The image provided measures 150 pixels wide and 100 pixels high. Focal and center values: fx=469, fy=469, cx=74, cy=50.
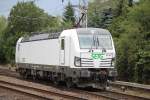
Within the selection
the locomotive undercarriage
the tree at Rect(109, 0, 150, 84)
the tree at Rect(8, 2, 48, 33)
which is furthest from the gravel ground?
the tree at Rect(8, 2, 48, 33)

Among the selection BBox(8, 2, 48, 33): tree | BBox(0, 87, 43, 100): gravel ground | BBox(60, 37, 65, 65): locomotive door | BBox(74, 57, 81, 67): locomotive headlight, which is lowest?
BBox(0, 87, 43, 100): gravel ground

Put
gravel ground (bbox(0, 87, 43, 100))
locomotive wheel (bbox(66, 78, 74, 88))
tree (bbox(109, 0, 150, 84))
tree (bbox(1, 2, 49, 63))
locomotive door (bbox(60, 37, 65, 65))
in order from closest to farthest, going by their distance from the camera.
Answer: gravel ground (bbox(0, 87, 43, 100)), locomotive wheel (bbox(66, 78, 74, 88)), locomotive door (bbox(60, 37, 65, 65)), tree (bbox(109, 0, 150, 84)), tree (bbox(1, 2, 49, 63))

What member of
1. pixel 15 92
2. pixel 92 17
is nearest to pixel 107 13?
pixel 92 17

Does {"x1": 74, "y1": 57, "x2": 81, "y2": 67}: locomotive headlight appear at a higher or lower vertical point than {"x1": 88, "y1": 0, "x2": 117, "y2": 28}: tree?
lower

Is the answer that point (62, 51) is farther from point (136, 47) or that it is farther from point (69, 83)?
point (136, 47)

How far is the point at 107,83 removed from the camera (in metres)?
23.2

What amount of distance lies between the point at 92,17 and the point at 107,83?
85.4ft

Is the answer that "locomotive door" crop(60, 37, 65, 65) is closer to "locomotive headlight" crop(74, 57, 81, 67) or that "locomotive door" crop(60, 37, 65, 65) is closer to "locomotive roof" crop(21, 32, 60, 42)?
"locomotive roof" crop(21, 32, 60, 42)

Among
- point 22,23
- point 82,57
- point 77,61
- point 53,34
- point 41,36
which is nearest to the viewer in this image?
point 82,57

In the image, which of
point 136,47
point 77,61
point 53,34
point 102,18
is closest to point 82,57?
point 77,61

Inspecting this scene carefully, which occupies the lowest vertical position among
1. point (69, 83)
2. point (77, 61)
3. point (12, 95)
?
point (12, 95)

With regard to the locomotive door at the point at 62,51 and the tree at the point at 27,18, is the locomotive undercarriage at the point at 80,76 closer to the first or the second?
the locomotive door at the point at 62,51

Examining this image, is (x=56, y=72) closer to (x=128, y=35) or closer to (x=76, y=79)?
(x=76, y=79)

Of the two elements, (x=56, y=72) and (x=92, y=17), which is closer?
(x=56, y=72)
